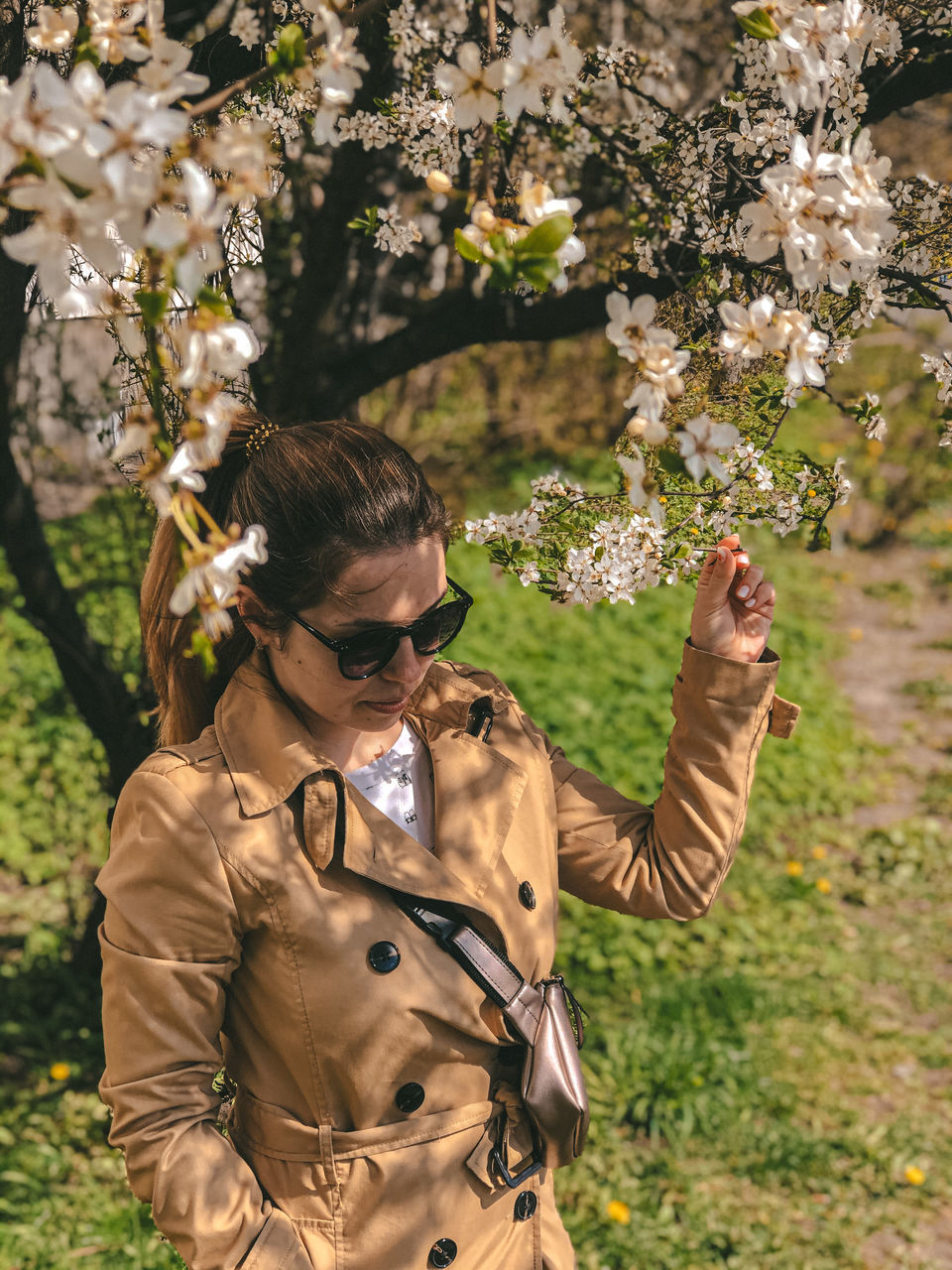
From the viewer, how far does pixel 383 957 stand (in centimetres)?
147

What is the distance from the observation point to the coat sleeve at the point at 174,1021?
141 cm

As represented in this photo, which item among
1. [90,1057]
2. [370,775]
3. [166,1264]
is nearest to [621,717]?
[90,1057]

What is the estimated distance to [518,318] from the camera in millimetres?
2318

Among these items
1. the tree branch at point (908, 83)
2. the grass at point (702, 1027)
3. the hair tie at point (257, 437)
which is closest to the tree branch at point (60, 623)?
the grass at point (702, 1027)

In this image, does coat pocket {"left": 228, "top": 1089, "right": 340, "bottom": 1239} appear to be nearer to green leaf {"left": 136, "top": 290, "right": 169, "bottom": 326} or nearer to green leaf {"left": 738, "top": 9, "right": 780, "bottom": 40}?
green leaf {"left": 136, "top": 290, "right": 169, "bottom": 326}

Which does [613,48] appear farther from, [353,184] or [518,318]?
[353,184]

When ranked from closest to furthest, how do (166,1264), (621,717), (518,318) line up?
(518,318)
(166,1264)
(621,717)

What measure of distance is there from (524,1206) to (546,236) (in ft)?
4.91

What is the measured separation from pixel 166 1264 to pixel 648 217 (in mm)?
2584

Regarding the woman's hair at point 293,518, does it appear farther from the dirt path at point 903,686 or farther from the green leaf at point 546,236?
the dirt path at point 903,686

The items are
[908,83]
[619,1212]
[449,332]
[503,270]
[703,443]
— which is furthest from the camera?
[619,1212]

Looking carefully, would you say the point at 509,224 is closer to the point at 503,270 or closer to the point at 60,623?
the point at 503,270

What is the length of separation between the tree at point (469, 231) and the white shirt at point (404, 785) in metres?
0.37

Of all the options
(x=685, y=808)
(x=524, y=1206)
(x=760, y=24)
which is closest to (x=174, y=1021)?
(x=524, y=1206)
